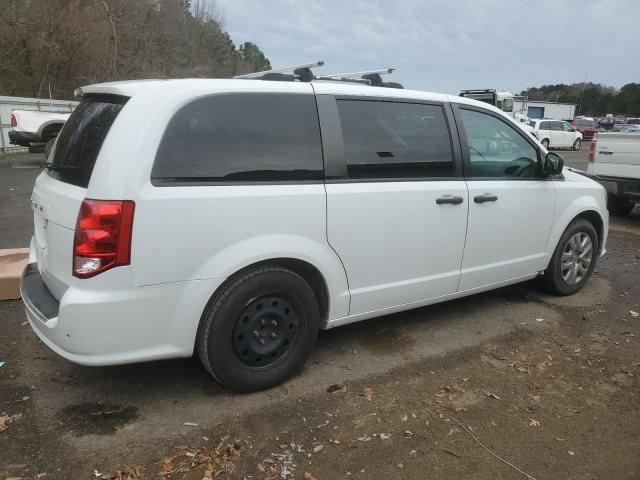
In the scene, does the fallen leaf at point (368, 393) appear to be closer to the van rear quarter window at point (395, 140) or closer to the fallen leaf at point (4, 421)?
the van rear quarter window at point (395, 140)

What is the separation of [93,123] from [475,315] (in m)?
3.39

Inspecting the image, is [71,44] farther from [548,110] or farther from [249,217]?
[548,110]

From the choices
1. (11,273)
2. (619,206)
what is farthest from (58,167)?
(619,206)

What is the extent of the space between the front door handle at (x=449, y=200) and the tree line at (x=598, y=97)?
255ft

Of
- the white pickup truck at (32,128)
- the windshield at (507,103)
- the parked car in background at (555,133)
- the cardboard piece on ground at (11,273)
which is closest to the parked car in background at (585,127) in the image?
the parked car in background at (555,133)

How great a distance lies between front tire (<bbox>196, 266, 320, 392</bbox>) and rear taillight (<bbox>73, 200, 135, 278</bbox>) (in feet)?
1.93

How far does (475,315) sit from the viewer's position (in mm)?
4512

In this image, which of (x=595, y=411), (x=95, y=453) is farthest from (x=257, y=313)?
(x=595, y=411)

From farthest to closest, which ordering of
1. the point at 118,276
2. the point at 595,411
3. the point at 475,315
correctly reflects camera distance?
the point at 475,315 < the point at 595,411 < the point at 118,276

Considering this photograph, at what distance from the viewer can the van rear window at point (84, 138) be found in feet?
9.00

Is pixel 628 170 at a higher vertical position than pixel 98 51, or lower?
lower

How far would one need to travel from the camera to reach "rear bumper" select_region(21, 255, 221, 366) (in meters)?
2.57

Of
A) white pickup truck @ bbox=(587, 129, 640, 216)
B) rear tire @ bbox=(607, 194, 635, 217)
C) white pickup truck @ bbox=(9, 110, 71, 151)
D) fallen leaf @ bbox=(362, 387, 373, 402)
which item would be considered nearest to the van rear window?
fallen leaf @ bbox=(362, 387, 373, 402)

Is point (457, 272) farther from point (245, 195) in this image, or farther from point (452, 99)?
point (245, 195)
